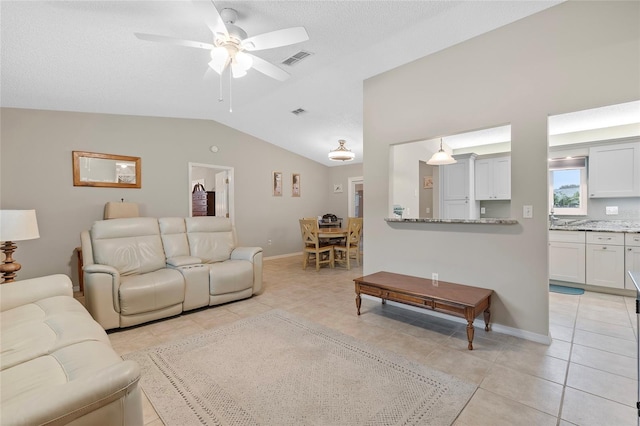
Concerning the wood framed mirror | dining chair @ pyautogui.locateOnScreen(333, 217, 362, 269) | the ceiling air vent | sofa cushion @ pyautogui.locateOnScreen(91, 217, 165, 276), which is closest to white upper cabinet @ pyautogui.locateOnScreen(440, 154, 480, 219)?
dining chair @ pyautogui.locateOnScreen(333, 217, 362, 269)

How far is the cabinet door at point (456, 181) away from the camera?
15.9ft

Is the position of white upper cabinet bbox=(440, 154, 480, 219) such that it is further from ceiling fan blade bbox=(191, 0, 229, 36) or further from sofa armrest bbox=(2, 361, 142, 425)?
sofa armrest bbox=(2, 361, 142, 425)

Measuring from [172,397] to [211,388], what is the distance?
23cm

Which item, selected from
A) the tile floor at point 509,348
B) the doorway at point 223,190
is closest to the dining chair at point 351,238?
the tile floor at point 509,348

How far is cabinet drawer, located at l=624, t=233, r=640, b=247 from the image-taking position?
3.41m

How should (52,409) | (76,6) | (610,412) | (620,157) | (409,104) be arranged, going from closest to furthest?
(52,409), (610,412), (76,6), (409,104), (620,157)

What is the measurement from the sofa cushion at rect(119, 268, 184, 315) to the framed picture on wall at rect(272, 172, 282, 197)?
3.85m

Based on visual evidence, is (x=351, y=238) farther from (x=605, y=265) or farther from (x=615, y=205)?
(x=615, y=205)

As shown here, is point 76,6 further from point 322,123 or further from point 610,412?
point 610,412

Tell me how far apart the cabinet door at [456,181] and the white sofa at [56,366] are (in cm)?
503

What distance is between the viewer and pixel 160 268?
3.48 m

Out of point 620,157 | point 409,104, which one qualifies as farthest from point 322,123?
point 620,157

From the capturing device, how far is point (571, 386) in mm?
1854

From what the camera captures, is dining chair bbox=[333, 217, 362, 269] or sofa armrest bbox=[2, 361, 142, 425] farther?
dining chair bbox=[333, 217, 362, 269]
